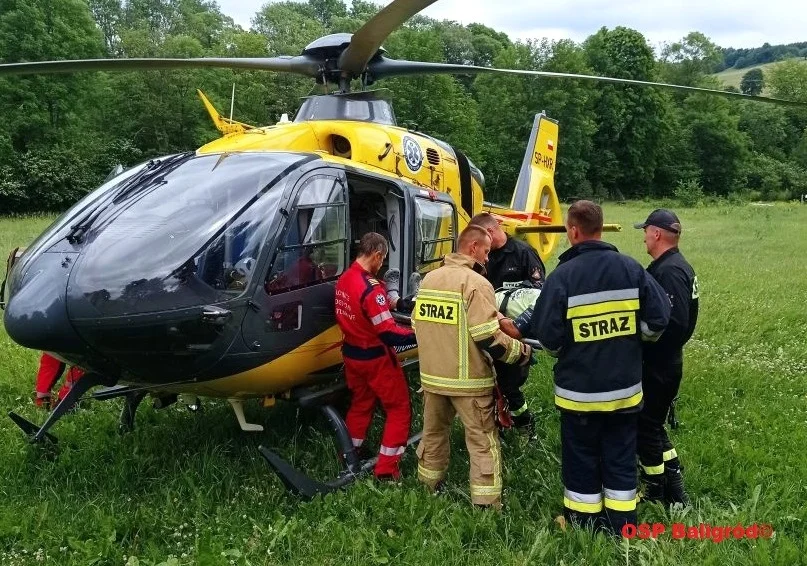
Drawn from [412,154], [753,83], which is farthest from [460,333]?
[753,83]

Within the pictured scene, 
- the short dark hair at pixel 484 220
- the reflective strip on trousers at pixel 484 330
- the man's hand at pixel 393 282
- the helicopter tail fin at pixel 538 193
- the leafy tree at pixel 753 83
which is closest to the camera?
the reflective strip on trousers at pixel 484 330

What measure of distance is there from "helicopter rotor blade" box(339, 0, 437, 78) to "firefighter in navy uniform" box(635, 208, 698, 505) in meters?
2.03

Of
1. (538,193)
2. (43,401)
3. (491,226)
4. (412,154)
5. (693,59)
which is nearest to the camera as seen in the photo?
(491,226)

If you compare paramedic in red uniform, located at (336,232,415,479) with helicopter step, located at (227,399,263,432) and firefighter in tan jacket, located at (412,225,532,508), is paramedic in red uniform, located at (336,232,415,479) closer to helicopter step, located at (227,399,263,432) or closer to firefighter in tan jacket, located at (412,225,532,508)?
firefighter in tan jacket, located at (412,225,532,508)

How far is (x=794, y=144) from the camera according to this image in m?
63.0

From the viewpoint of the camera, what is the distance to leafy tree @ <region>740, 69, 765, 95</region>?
301 feet

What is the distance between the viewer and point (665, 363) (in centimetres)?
399

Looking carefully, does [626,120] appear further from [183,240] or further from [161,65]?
[183,240]

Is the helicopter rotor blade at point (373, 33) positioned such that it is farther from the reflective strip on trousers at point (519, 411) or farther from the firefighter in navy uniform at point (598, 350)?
the reflective strip on trousers at point (519, 411)

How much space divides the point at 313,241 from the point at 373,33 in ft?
5.89

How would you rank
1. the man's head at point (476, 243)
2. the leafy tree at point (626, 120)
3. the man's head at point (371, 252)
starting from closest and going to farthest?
the man's head at point (476, 243) < the man's head at point (371, 252) < the leafy tree at point (626, 120)

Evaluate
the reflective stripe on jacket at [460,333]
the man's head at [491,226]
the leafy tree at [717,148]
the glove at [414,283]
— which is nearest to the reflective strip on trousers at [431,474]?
the reflective stripe on jacket at [460,333]

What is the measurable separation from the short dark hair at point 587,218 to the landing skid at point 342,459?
193 centimetres

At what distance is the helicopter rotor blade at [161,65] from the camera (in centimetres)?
476
